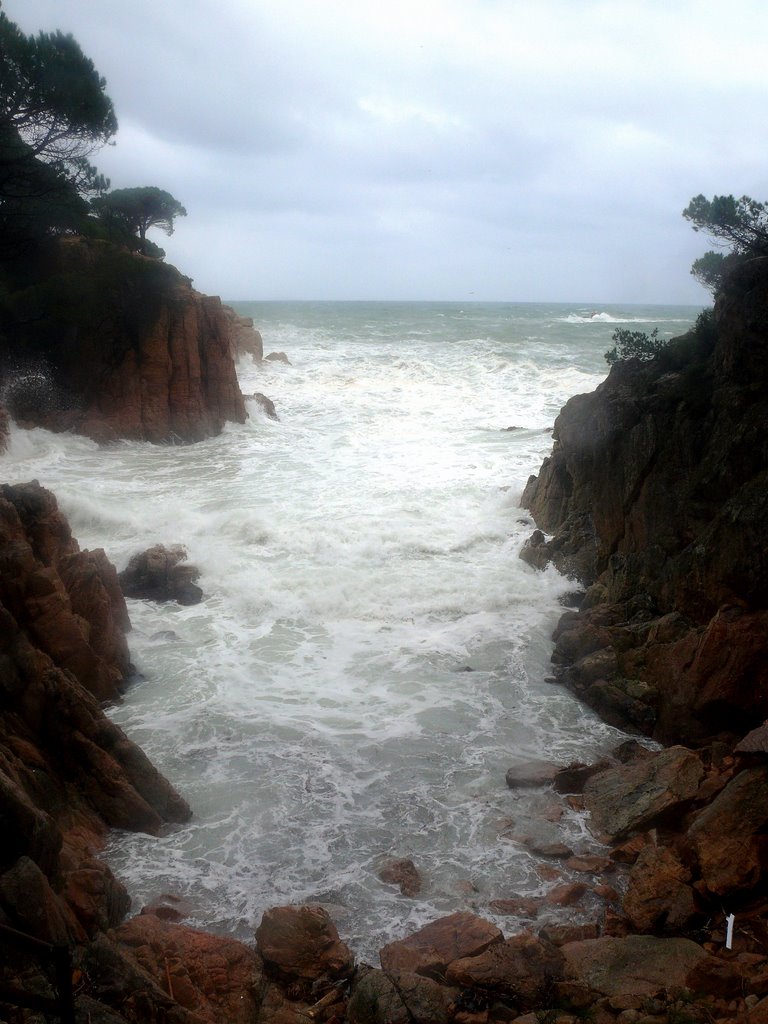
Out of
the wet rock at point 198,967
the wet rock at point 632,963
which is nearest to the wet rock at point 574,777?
the wet rock at point 632,963

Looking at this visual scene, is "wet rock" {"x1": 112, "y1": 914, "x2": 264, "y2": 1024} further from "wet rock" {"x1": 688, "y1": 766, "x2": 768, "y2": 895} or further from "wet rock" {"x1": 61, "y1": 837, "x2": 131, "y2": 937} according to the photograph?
"wet rock" {"x1": 688, "y1": 766, "x2": 768, "y2": 895}

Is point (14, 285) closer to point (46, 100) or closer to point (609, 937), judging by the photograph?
point (46, 100)

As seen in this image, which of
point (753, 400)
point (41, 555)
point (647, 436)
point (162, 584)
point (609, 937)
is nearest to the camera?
point (609, 937)

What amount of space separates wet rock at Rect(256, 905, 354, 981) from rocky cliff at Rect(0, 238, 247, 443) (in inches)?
776

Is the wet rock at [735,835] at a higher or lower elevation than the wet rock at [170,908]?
higher

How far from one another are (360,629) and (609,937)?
718cm

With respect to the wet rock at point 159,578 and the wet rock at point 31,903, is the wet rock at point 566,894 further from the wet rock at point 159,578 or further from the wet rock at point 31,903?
the wet rock at point 159,578

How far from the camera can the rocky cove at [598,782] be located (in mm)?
4914

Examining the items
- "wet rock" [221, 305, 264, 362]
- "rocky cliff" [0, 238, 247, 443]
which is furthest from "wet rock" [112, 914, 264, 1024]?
"wet rock" [221, 305, 264, 362]

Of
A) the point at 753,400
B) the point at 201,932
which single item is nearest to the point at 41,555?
the point at 201,932

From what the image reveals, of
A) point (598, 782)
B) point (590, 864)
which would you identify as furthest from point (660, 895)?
point (598, 782)

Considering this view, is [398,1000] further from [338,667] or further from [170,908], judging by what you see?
[338,667]

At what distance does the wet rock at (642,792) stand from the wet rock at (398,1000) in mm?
2656

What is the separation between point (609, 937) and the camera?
567 centimetres
